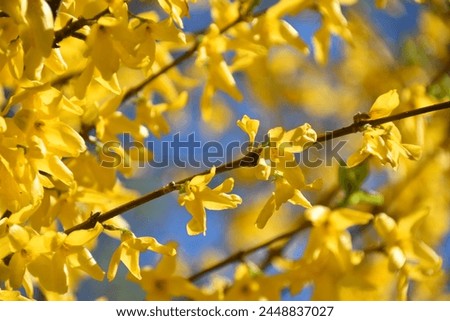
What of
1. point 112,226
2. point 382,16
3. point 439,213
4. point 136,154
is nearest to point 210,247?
point 439,213

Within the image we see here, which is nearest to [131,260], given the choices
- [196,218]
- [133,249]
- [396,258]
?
[133,249]

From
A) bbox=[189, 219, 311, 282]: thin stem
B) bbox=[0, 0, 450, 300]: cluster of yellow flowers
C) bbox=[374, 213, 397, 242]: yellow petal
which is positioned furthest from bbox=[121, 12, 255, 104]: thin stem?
bbox=[374, 213, 397, 242]: yellow petal

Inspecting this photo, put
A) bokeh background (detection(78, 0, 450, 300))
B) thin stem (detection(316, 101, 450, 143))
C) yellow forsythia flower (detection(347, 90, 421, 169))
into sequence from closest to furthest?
1. thin stem (detection(316, 101, 450, 143))
2. yellow forsythia flower (detection(347, 90, 421, 169))
3. bokeh background (detection(78, 0, 450, 300))

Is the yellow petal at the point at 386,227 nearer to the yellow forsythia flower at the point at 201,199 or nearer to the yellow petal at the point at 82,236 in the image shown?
the yellow forsythia flower at the point at 201,199

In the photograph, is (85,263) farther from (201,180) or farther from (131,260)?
(201,180)

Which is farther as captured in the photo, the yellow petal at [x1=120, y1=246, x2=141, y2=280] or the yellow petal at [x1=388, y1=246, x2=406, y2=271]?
the yellow petal at [x1=388, y1=246, x2=406, y2=271]

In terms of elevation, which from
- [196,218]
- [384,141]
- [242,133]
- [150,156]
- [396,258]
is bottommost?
[242,133]

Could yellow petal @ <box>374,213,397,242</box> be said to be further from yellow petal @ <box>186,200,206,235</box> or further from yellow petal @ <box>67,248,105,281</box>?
yellow petal @ <box>67,248,105,281</box>

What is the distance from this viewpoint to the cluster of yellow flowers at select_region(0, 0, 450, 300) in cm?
123

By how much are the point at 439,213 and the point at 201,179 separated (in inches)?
62.0

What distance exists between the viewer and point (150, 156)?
5.41ft

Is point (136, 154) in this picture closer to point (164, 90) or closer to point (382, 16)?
point (164, 90)

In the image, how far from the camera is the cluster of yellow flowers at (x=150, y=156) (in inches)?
48.4

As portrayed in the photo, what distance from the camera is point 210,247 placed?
2.86 m
